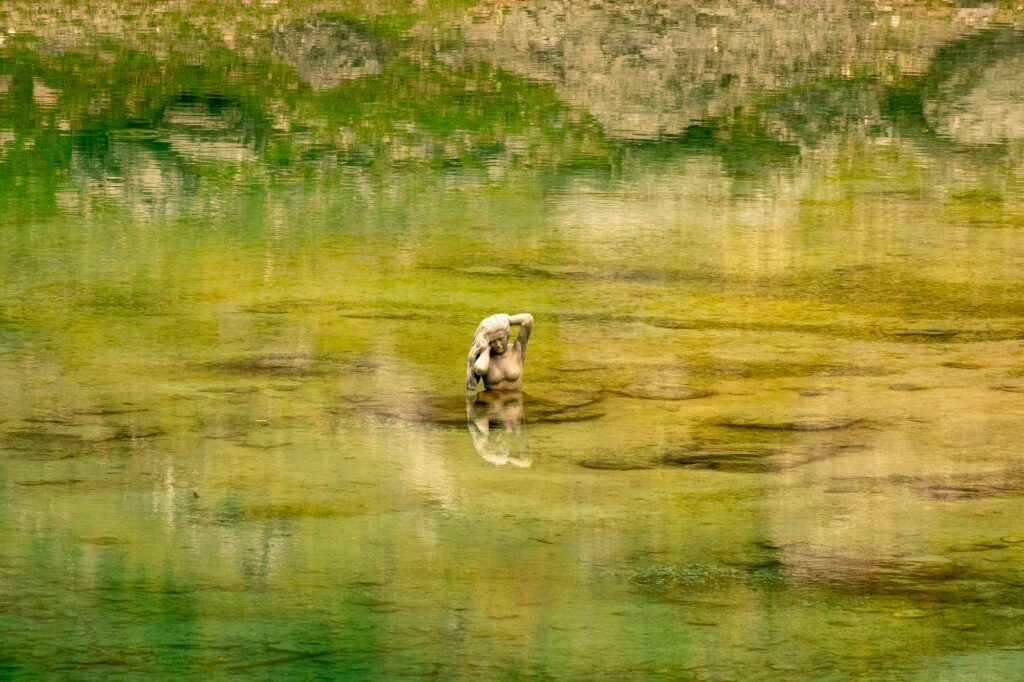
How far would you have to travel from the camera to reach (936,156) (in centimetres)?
980

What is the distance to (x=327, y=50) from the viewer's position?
1288 cm

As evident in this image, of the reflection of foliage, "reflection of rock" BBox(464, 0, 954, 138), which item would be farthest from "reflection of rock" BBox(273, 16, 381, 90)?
"reflection of rock" BBox(464, 0, 954, 138)

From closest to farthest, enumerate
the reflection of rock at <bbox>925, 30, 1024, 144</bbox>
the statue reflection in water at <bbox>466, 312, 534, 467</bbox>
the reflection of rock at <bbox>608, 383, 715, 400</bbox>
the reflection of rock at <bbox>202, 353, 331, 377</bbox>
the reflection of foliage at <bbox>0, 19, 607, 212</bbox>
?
1. the statue reflection in water at <bbox>466, 312, 534, 467</bbox>
2. the reflection of rock at <bbox>608, 383, 715, 400</bbox>
3. the reflection of rock at <bbox>202, 353, 331, 377</bbox>
4. the reflection of foliage at <bbox>0, 19, 607, 212</bbox>
5. the reflection of rock at <bbox>925, 30, 1024, 144</bbox>

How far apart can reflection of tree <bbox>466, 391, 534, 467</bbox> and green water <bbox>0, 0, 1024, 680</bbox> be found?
0.06 feet

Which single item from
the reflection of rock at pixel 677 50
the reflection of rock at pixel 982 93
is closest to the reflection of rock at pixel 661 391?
the reflection of rock at pixel 677 50

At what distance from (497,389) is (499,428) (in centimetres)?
27

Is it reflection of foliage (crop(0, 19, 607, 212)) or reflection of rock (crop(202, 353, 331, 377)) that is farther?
reflection of foliage (crop(0, 19, 607, 212))

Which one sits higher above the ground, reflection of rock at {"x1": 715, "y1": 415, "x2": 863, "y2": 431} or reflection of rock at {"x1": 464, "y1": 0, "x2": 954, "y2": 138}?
reflection of rock at {"x1": 464, "y1": 0, "x2": 954, "y2": 138}

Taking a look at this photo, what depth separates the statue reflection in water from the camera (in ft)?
17.9

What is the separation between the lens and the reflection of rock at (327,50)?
39.7ft

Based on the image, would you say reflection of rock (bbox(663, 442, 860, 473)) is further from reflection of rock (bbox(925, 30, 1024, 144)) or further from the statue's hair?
reflection of rock (bbox(925, 30, 1024, 144))

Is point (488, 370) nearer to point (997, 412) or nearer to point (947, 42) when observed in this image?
point (997, 412)

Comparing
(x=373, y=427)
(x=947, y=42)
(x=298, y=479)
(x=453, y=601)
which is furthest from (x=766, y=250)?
(x=947, y=42)

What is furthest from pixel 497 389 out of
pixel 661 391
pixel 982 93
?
pixel 982 93
